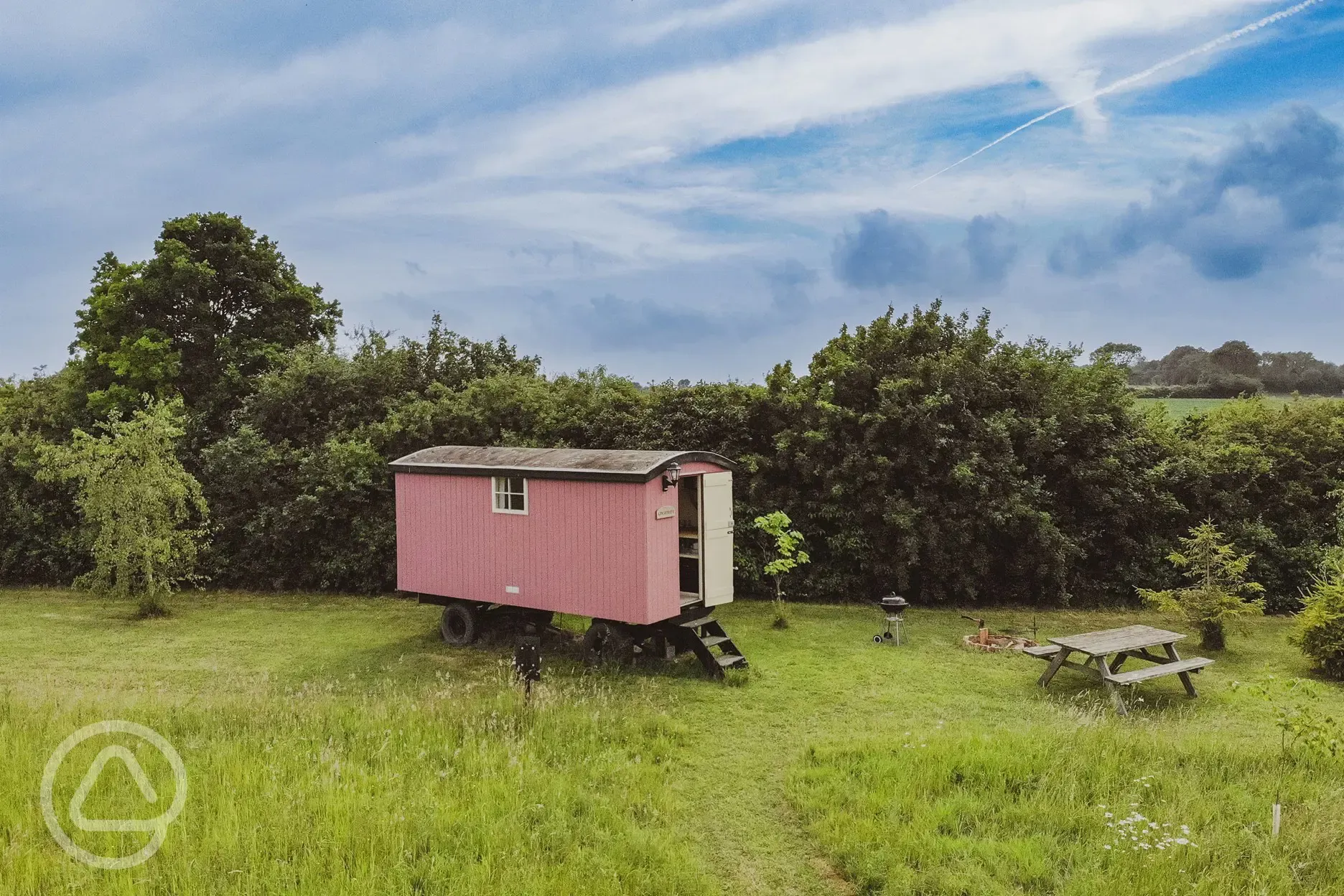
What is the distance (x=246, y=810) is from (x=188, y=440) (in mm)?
14989

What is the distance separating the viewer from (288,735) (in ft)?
24.8

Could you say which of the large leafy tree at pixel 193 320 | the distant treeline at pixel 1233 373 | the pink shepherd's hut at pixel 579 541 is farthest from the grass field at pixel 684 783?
the distant treeline at pixel 1233 373

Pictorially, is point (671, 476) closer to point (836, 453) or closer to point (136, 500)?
point (836, 453)

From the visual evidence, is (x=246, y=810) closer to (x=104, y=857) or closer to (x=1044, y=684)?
(x=104, y=857)

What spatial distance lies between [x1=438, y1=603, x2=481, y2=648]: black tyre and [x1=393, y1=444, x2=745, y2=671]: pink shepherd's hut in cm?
2

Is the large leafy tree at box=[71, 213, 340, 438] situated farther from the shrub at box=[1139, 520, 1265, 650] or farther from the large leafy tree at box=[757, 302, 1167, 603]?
the shrub at box=[1139, 520, 1265, 650]

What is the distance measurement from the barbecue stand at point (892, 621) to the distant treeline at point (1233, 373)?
16.6 meters

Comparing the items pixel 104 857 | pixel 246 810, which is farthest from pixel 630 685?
pixel 104 857

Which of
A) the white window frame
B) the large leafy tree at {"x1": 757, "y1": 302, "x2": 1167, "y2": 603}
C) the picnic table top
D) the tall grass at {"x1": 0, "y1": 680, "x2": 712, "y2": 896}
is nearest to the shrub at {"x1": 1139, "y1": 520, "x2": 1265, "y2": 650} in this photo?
the picnic table top

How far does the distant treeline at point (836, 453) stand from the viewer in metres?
14.5

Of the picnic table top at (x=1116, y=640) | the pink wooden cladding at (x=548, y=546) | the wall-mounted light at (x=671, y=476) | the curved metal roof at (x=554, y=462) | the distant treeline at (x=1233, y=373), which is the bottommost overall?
the picnic table top at (x=1116, y=640)

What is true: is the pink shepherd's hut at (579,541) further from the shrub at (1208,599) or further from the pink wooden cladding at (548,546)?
the shrub at (1208,599)

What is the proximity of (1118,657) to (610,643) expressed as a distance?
609 cm

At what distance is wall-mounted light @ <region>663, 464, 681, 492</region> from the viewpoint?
33.9 feet
